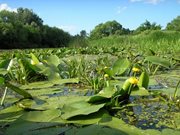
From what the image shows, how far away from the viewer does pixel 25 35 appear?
24.8 meters

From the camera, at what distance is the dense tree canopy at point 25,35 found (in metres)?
22.3

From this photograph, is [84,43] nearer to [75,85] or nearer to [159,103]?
[75,85]

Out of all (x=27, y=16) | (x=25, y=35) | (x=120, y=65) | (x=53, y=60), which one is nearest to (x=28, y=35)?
(x=25, y=35)

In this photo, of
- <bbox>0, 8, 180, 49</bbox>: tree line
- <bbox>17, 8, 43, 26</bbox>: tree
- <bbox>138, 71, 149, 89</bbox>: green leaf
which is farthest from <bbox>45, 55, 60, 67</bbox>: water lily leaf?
<bbox>17, 8, 43, 26</bbox>: tree

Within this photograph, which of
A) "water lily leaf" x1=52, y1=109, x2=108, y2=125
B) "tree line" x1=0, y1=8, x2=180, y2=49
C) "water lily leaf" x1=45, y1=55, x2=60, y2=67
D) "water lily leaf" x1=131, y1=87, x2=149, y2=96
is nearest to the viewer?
"water lily leaf" x1=52, y1=109, x2=108, y2=125

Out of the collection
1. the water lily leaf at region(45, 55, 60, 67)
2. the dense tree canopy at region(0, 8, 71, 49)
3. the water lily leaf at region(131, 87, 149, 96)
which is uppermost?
the dense tree canopy at region(0, 8, 71, 49)

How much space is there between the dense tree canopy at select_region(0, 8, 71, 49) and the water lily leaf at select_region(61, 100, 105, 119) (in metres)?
17.7

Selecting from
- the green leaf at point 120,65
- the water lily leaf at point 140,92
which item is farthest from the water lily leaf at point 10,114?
the green leaf at point 120,65

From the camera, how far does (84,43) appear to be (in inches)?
345

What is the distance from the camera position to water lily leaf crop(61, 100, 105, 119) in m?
1.29

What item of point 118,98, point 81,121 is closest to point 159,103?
point 118,98

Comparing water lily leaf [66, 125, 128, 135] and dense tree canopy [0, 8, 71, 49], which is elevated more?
dense tree canopy [0, 8, 71, 49]

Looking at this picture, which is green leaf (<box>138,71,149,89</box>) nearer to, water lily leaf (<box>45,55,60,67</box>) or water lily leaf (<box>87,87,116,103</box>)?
water lily leaf (<box>87,87,116,103</box>)

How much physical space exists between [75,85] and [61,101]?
2.11 ft
